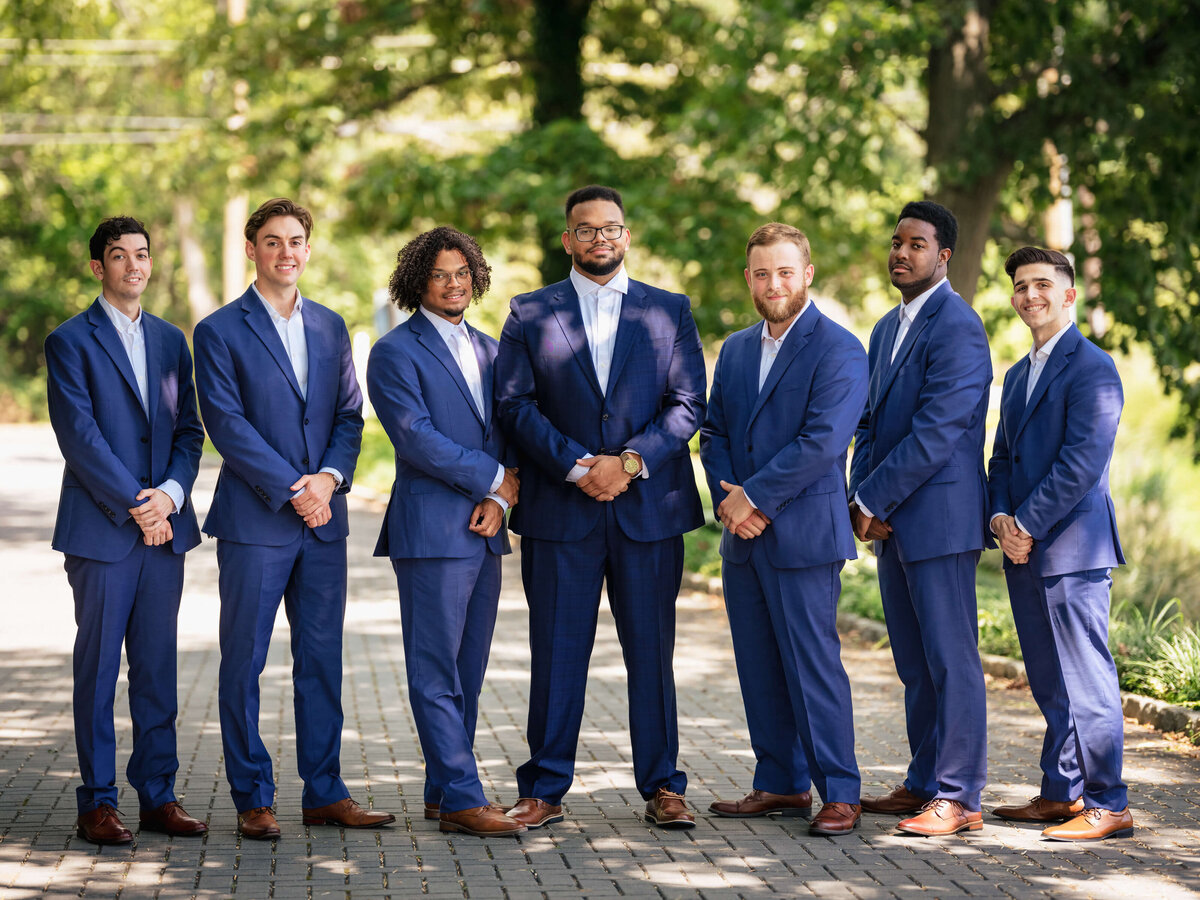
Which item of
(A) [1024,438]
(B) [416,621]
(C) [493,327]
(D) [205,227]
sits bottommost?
(B) [416,621]

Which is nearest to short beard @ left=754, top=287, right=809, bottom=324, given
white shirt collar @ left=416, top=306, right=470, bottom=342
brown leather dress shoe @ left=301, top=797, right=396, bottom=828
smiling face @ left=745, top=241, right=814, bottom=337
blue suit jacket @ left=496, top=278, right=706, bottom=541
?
smiling face @ left=745, top=241, right=814, bottom=337

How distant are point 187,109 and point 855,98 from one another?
2936 centimetres

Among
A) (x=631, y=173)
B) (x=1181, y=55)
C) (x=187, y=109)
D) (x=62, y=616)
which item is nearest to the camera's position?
(x=62, y=616)

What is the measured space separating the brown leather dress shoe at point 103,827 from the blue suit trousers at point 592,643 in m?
1.59

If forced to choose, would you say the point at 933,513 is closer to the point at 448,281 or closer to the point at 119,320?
the point at 448,281

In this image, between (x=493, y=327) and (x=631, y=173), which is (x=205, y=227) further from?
(x=631, y=173)

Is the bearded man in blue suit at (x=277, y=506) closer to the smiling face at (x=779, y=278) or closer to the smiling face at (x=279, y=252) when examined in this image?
the smiling face at (x=279, y=252)

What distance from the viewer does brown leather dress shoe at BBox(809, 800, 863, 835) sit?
547cm

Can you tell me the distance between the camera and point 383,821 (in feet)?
18.5

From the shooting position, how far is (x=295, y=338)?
5680 millimetres

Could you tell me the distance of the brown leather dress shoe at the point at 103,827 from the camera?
5.30 m

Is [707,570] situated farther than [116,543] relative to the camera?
Yes

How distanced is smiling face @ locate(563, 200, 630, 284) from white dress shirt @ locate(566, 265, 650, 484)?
46 millimetres

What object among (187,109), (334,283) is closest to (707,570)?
(187,109)
